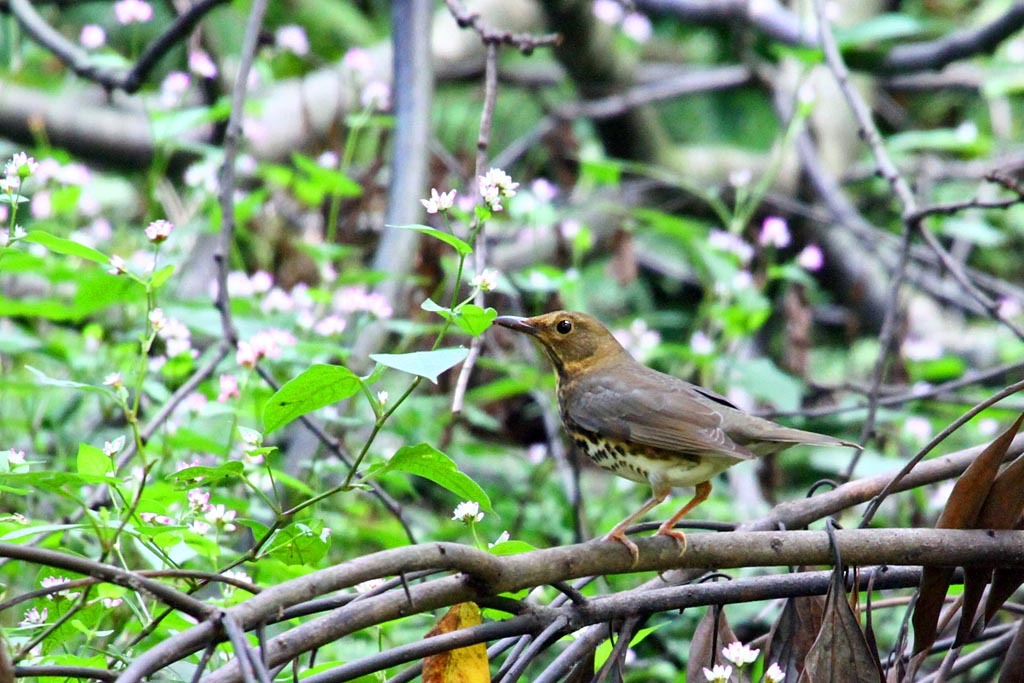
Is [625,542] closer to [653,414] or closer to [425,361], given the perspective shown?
[425,361]

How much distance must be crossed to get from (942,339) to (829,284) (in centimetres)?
89

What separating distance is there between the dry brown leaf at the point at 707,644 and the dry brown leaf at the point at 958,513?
13.6 inches

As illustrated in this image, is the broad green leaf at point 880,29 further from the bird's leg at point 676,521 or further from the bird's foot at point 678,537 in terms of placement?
the bird's foot at point 678,537

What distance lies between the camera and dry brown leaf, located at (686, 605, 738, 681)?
214 cm

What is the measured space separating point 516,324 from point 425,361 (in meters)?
1.39

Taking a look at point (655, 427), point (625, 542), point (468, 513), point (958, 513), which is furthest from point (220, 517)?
point (958, 513)

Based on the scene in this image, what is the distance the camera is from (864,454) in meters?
3.98

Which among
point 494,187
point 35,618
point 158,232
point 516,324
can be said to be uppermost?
point 516,324

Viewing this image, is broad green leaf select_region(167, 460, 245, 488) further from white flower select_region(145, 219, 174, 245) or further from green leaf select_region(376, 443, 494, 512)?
white flower select_region(145, 219, 174, 245)

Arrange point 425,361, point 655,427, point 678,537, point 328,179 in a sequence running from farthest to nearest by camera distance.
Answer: point 328,179, point 655,427, point 678,537, point 425,361

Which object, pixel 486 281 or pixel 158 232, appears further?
pixel 158 232

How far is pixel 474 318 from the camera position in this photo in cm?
179

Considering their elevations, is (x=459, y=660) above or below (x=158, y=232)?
below

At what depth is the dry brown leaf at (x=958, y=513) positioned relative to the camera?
2072 millimetres
